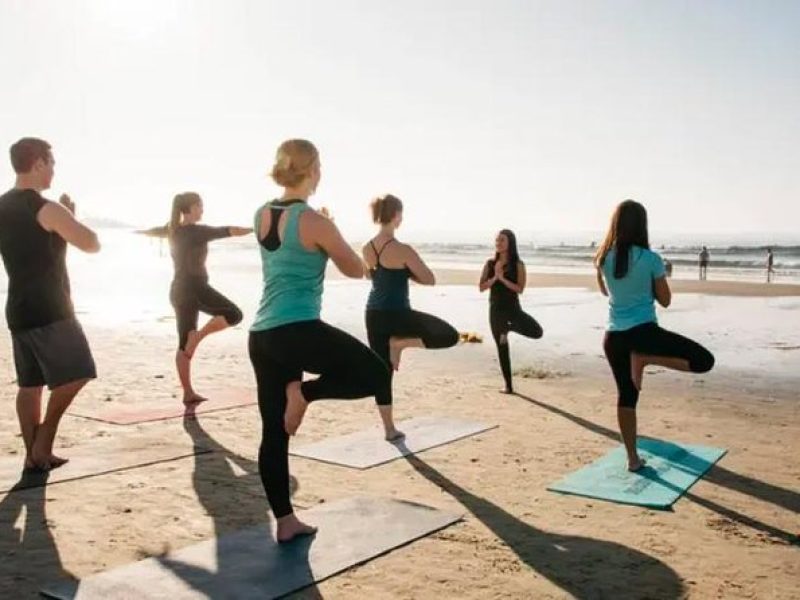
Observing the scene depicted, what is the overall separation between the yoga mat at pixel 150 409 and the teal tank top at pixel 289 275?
4.16 metres

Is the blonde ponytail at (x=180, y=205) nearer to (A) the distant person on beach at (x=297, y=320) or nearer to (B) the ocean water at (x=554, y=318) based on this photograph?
(A) the distant person on beach at (x=297, y=320)

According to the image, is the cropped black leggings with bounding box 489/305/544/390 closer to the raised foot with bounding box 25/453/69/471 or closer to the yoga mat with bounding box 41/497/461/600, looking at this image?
the yoga mat with bounding box 41/497/461/600

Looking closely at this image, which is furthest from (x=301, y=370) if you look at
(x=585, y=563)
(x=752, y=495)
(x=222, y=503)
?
(x=752, y=495)

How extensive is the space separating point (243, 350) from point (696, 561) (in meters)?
10.4

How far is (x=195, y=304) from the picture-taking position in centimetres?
868

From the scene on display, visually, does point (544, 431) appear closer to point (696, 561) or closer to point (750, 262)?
point (696, 561)

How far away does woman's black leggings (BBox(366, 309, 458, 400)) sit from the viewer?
7102mm

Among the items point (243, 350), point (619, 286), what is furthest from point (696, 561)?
point (243, 350)

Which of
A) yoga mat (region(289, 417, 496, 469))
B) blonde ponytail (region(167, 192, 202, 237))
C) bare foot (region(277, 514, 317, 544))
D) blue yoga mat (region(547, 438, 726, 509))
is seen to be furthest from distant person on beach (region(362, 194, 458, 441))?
bare foot (region(277, 514, 317, 544))

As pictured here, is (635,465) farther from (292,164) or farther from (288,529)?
(292,164)

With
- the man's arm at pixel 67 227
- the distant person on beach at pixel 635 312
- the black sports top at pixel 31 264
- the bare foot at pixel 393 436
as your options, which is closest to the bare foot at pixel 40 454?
the black sports top at pixel 31 264

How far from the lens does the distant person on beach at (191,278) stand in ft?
27.8

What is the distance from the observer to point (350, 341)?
14.6 ft

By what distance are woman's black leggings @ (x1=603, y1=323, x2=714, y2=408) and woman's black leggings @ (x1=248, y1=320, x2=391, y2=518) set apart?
2456 millimetres
